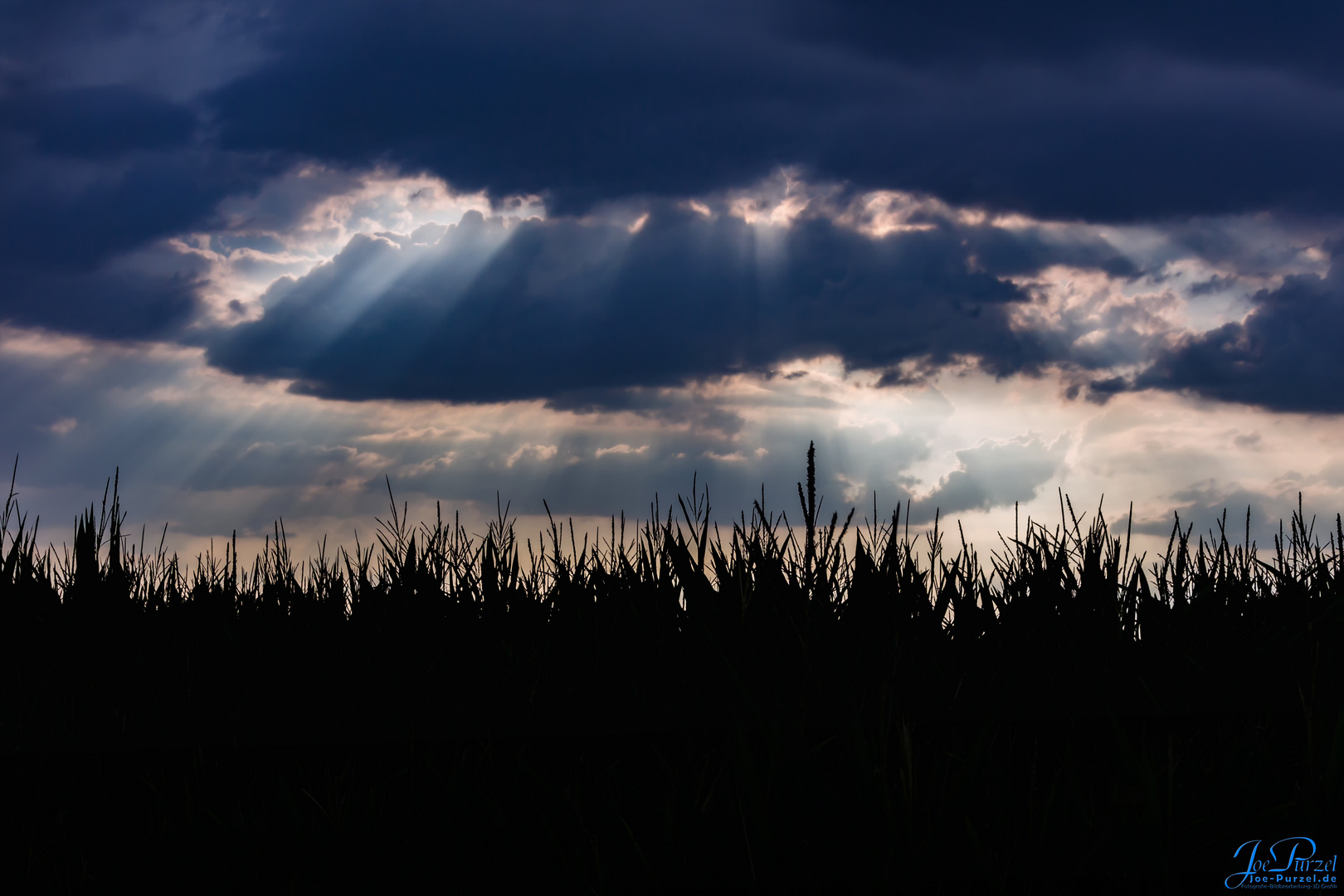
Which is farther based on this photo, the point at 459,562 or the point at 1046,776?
the point at 459,562

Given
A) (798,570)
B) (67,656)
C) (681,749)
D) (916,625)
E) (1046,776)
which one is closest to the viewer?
(1046,776)

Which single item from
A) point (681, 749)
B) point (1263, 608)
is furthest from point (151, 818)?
point (1263, 608)

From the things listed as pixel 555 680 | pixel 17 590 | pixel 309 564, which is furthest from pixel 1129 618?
pixel 17 590

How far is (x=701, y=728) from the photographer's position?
10.0 ft

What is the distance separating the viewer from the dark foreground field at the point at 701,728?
96.0 inches

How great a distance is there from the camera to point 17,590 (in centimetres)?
540

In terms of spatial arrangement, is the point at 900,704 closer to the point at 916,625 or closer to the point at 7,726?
the point at 916,625

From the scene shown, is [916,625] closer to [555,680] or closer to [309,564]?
[555,680]

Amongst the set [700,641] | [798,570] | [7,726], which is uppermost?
[798,570]

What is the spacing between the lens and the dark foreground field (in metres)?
2.44

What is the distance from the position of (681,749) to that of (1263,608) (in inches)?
104

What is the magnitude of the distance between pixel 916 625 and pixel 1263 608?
1.57 metres

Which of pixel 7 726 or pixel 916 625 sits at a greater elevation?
pixel 916 625

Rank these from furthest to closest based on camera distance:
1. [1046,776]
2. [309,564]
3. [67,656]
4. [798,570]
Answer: [309,564] → [67,656] → [798,570] → [1046,776]
